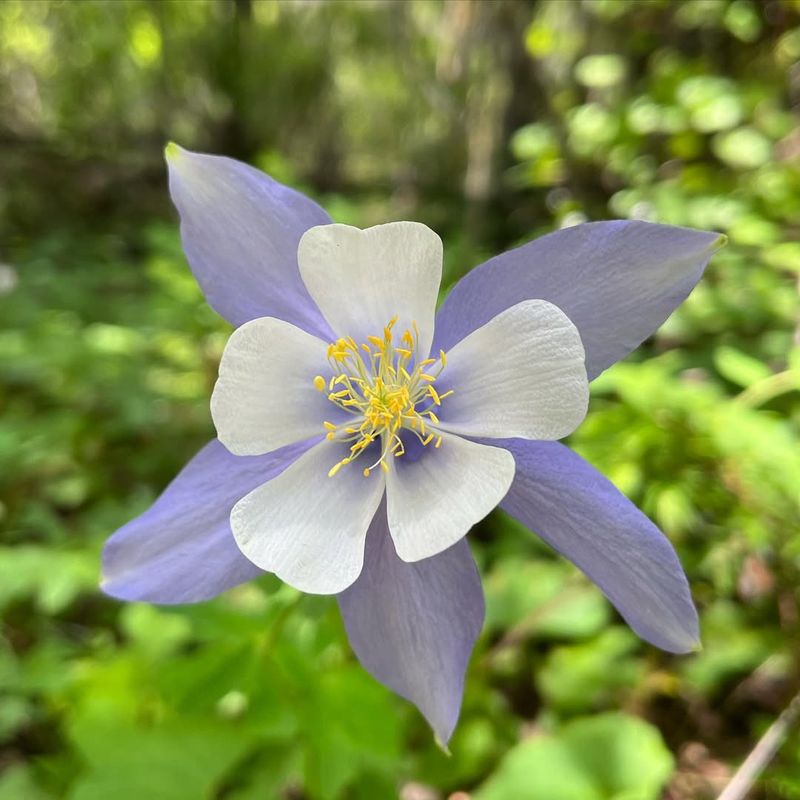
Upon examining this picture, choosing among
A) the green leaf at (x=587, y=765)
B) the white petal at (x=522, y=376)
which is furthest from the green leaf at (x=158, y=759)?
the white petal at (x=522, y=376)

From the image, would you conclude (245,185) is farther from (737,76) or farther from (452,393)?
(737,76)

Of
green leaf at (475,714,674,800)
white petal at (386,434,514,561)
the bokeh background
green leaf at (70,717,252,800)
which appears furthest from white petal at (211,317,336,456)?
green leaf at (475,714,674,800)

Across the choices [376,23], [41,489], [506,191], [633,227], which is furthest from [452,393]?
[376,23]

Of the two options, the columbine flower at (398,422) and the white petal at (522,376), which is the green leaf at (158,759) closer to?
the columbine flower at (398,422)

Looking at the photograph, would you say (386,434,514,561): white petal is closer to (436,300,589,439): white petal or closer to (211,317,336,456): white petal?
(436,300,589,439): white petal

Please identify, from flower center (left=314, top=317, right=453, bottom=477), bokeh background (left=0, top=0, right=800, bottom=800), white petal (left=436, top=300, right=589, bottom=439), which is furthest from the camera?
bokeh background (left=0, top=0, right=800, bottom=800)

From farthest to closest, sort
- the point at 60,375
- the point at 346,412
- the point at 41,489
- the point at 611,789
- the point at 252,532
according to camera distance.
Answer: the point at 60,375 → the point at 41,489 → the point at 611,789 → the point at 346,412 → the point at 252,532

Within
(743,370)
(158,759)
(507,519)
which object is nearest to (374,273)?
(743,370)
